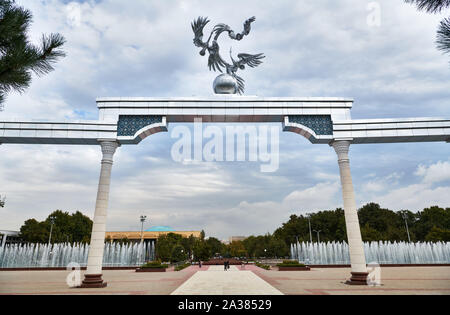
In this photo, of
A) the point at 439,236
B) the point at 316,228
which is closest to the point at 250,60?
the point at 439,236

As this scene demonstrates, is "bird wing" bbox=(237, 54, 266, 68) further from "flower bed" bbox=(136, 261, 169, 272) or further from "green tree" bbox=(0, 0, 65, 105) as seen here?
"flower bed" bbox=(136, 261, 169, 272)

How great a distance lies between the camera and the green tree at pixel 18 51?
5.14 metres

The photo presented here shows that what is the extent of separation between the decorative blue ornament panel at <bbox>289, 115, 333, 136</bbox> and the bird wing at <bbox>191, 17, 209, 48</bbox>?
5607 mm

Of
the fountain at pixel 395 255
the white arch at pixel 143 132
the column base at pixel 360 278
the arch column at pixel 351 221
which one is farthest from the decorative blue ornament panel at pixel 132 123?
the fountain at pixel 395 255

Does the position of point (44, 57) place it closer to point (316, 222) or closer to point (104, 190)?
point (104, 190)

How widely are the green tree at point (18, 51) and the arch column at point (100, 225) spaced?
23.0 ft

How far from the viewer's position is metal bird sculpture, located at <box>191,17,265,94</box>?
13.2 m

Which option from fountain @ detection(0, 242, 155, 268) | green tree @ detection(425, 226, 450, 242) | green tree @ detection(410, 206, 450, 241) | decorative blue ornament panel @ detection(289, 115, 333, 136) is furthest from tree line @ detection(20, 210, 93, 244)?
green tree @ detection(410, 206, 450, 241)

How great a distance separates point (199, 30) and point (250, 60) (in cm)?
282

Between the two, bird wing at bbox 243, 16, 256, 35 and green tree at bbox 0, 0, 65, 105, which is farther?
bird wing at bbox 243, 16, 256, 35

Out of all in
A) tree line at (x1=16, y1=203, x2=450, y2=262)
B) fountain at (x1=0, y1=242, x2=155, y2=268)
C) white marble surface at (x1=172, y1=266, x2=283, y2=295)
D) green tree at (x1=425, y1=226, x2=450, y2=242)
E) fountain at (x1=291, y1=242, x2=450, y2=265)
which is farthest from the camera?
tree line at (x1=16, y1=203, x2=450, y2=262)

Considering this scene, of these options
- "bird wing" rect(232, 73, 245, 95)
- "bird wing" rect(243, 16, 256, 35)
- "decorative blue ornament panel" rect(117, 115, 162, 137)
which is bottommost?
"decorative blue ornament panel" rect(117, 115, 162, 137)
